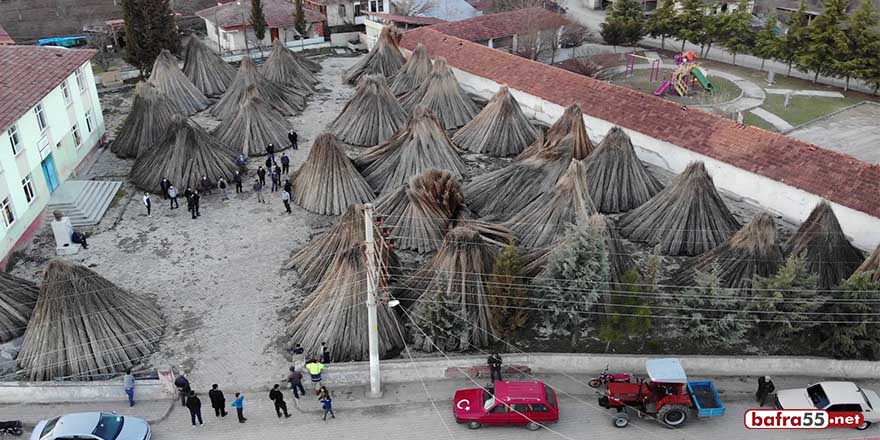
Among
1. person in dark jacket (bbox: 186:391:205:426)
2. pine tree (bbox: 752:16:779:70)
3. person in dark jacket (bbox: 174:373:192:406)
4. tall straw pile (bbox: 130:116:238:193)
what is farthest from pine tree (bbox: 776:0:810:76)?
person in dark jacket (bbox: 186:391:205:426)

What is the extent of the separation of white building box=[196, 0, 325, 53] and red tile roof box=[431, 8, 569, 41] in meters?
11.0

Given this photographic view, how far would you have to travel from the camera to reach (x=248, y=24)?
50.1 meters

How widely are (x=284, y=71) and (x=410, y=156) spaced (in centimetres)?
1571

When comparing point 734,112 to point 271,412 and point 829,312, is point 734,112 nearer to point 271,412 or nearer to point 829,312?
point 829,312

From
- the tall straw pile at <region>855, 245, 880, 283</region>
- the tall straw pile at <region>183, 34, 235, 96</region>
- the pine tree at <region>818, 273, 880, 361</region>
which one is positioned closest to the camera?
the pine tree at <region>818, 273, 880, 361</region>

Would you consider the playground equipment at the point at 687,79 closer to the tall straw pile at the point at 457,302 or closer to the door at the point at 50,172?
the tall straw pile at the point at 457,302

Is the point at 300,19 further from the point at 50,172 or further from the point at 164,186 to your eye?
the point at 50,172

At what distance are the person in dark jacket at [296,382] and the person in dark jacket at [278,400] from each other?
408mm

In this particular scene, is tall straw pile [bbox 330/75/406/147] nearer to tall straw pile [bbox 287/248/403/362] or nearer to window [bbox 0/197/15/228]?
tall straw pile [bbox 287/248/403/362]

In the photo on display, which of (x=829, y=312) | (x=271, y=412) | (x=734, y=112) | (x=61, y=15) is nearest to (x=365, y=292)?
(x=271, y=412)

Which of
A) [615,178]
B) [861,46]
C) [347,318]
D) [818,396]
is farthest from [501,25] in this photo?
[818,396]

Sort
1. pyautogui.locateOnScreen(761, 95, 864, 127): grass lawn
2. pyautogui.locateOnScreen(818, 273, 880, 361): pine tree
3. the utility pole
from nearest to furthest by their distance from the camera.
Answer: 1. the utility pole
2. pyautogui.locateOnScreen(818, 273, 880, 361): pine tree
3. pyautogui.locateOnScreen(761, 95, 864, 127): grass lawn

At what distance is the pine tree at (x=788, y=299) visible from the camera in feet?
67.6

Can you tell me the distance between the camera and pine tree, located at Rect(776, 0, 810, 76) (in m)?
45.6
